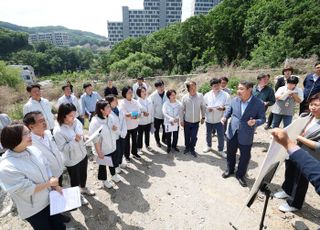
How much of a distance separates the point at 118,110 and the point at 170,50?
30.7m

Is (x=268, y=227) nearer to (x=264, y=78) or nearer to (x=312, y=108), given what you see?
(x=312, y=108)

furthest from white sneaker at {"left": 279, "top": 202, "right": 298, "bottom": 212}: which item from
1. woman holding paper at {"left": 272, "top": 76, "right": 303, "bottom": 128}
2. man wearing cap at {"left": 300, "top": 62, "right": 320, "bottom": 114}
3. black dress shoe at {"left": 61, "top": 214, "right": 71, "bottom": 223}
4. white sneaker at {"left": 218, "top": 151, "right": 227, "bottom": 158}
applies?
black dress shoe at {"left": 61, "top": 214, "right": 71, "bottom": 223}

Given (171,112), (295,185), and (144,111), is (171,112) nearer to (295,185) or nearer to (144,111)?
(144,111)

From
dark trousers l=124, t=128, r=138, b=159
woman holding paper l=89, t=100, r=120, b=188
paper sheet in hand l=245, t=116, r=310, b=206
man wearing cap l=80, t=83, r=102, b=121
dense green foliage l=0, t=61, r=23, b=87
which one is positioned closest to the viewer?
paper sheet in hand l=245, t=116, r=310, b=206

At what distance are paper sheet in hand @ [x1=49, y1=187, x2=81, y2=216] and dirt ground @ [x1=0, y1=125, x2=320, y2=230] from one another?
3.50 ft

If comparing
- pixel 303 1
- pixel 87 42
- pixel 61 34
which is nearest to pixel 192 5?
pixel 303 1

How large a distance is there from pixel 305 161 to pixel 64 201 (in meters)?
2.31

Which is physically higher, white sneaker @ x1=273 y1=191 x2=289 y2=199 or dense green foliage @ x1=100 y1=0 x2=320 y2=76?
dense green foliage @ x1=100 y1=0 x2=320 y2=76

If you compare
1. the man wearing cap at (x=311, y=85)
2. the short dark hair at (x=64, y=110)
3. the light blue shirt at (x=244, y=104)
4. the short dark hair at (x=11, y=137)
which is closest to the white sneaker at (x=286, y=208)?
the light blue shirt at (x=244, y=104)

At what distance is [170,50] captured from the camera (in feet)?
109

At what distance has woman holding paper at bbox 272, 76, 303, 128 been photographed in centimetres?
466

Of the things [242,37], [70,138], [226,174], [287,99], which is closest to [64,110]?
[70,138]

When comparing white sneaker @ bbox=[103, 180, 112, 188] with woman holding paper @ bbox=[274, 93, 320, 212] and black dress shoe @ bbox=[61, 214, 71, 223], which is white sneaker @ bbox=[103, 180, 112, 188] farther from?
woman holding paper @ bbox=[274, 93, 320, 212]

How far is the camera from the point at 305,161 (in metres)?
1.55
